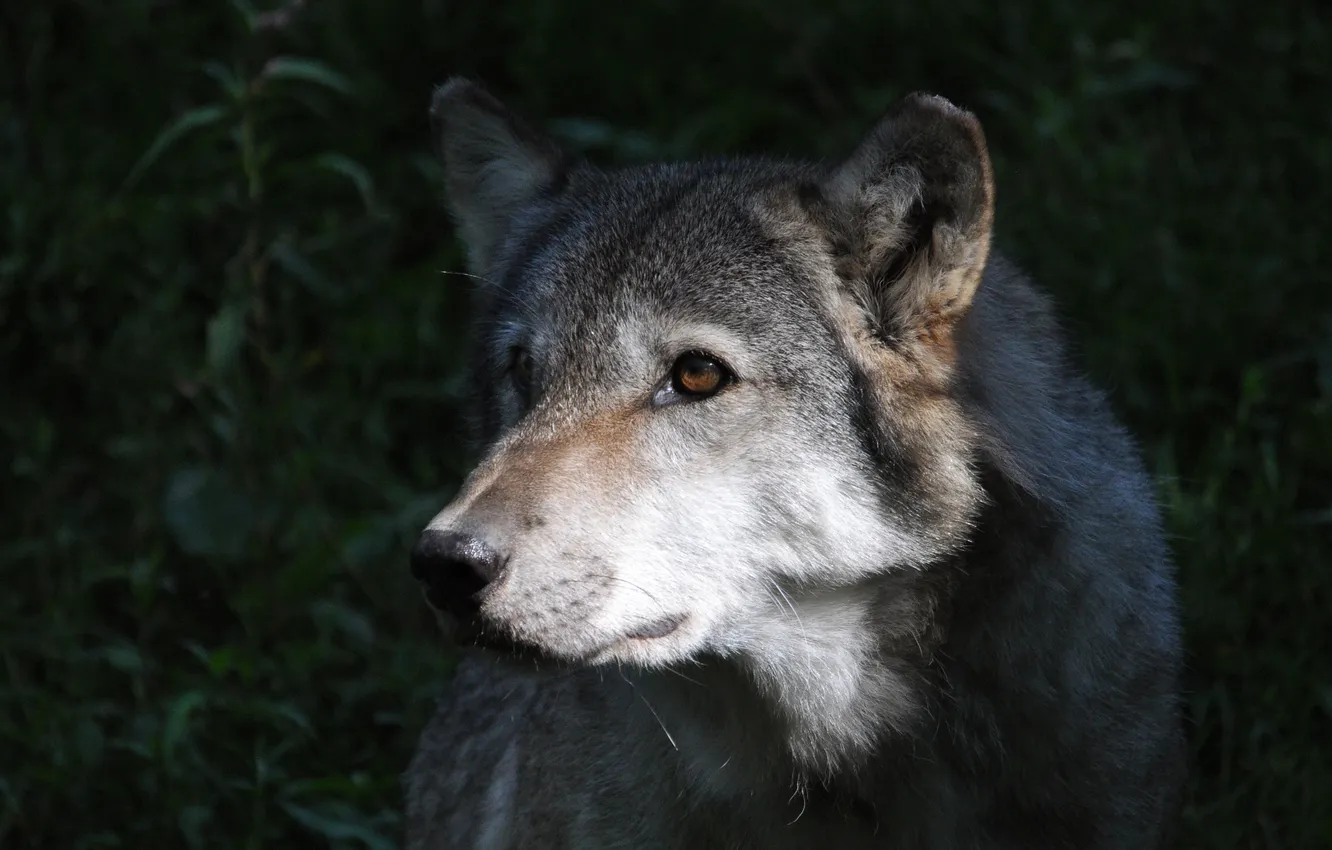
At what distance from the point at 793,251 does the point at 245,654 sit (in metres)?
2.64

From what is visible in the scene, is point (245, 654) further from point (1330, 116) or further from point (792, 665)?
point (1330, 116)

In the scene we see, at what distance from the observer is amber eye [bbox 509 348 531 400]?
4211 mm

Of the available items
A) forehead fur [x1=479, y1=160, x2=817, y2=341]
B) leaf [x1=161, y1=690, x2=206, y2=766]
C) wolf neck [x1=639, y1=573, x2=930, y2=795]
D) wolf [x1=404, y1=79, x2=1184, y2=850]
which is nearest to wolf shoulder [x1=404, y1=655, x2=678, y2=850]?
wolf [x1=404, y1=79, x2=1184, y2=850]

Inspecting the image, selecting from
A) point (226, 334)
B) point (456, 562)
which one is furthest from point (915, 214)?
point (226, 334)

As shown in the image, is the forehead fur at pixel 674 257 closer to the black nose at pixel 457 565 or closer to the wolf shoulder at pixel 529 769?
the black nose at pixel 457 565

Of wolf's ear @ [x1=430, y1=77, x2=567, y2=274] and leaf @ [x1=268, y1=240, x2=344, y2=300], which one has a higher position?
wolf's ear @ [x1=430, y1=77, x2=567, y2=274]

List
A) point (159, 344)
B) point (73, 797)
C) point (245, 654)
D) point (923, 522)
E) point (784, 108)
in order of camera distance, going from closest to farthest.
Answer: point (923, 522)
point (73, 797)
point (245, 654)
point (159, 344)
point (784, 108)

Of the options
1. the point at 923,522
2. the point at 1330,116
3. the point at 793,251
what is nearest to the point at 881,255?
the point at 793,251

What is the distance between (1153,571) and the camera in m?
4.13

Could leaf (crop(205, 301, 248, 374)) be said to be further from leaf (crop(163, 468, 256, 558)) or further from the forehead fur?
the forehead fur

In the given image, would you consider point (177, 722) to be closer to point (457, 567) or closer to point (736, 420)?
point (457, 567)

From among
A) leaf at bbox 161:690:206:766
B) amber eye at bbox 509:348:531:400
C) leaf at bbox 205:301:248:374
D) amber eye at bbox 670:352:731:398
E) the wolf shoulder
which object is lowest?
leaf at bbox 161:690:206:766

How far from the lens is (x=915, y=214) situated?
3.84 metres

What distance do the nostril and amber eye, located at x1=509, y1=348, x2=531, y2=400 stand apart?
807mm
